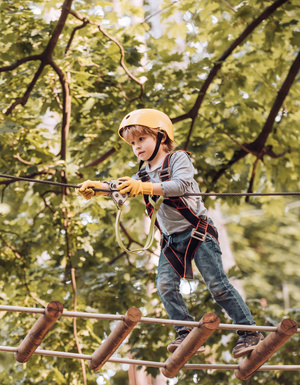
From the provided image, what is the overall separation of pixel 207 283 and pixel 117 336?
64 centimetres

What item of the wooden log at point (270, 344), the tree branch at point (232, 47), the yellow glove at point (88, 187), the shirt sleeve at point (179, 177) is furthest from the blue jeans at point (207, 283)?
the tree branch at point (232, 47)

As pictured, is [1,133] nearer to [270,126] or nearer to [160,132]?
[160,132]

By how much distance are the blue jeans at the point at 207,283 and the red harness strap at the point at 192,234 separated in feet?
0.10

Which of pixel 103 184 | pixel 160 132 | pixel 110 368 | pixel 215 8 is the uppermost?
pixel 215 8

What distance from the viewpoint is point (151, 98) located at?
6.70 metres

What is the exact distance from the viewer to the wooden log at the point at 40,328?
134 inches

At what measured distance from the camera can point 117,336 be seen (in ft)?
11.7

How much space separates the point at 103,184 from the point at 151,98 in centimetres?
319

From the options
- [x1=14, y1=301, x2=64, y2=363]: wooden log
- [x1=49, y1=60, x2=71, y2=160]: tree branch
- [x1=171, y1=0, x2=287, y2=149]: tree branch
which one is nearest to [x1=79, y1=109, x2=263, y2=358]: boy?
[x1=14, y1=301, x2=64, y2=363]: wooden log

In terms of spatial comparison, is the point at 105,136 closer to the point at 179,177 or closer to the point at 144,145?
the point at 144,145

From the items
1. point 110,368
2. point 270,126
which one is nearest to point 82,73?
point 270,126

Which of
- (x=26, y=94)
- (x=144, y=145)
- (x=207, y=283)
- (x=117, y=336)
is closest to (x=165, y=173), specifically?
(x=144, y=145)

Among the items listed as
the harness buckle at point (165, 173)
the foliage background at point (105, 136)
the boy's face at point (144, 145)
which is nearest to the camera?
the harness buckle at point (165, 173)

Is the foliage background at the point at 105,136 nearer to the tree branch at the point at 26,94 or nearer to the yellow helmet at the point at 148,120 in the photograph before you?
the tree branch at the point at 26,94
